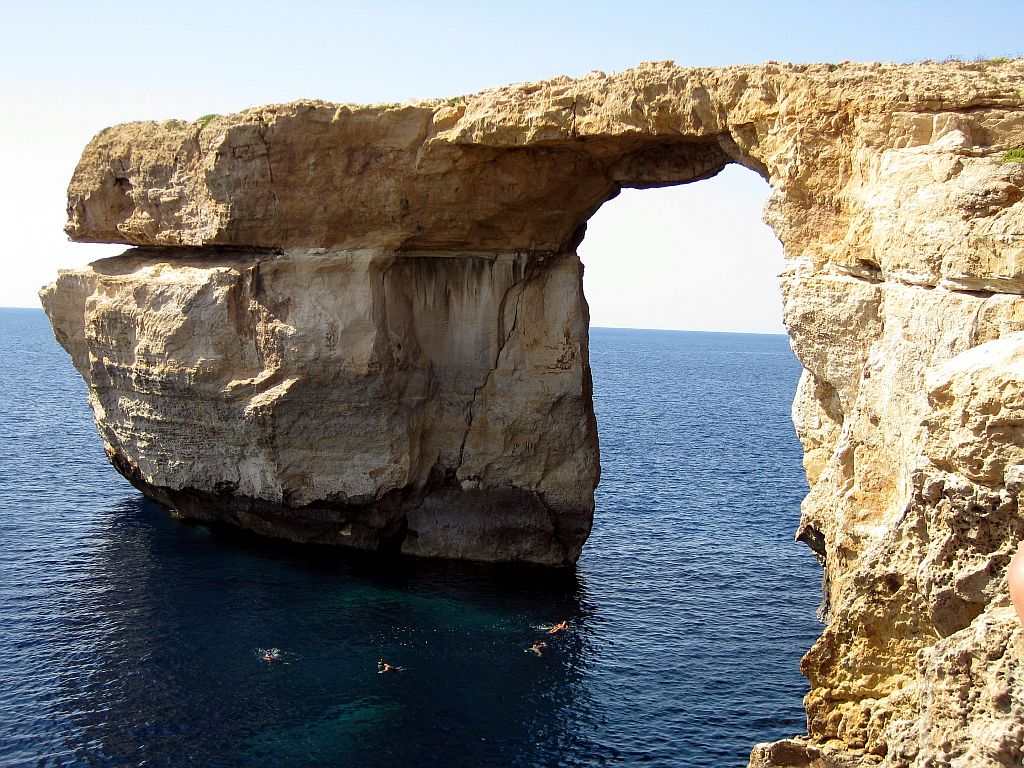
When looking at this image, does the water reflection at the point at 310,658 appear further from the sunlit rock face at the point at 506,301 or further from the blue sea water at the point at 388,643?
the sunlit rock face at the point at 506,301

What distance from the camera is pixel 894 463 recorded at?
57.2 feet

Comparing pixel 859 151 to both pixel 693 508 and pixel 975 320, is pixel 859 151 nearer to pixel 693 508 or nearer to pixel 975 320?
pixel 975 320

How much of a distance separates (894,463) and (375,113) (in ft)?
65.4

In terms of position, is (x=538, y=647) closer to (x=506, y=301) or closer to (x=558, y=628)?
(x=558, y=628)

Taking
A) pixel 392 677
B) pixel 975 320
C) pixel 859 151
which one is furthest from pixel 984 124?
pixel 392 677

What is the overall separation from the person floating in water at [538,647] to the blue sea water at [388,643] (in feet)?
1.30

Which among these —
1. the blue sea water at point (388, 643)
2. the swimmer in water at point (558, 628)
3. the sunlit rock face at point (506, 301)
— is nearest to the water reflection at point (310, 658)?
the blue sea water at point (388, 643)

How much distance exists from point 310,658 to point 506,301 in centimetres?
1436

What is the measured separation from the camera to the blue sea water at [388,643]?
2327 cm

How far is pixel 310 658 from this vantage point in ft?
89.1

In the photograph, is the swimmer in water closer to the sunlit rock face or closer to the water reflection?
the water reflection

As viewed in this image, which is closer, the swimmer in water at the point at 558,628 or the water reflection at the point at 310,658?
the water reflection at the point at 310,658

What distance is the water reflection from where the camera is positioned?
76.0ft

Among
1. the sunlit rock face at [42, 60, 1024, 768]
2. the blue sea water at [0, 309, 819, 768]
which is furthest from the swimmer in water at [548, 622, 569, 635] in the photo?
the sunlit rock face at [42, 60, 1024, 768]
